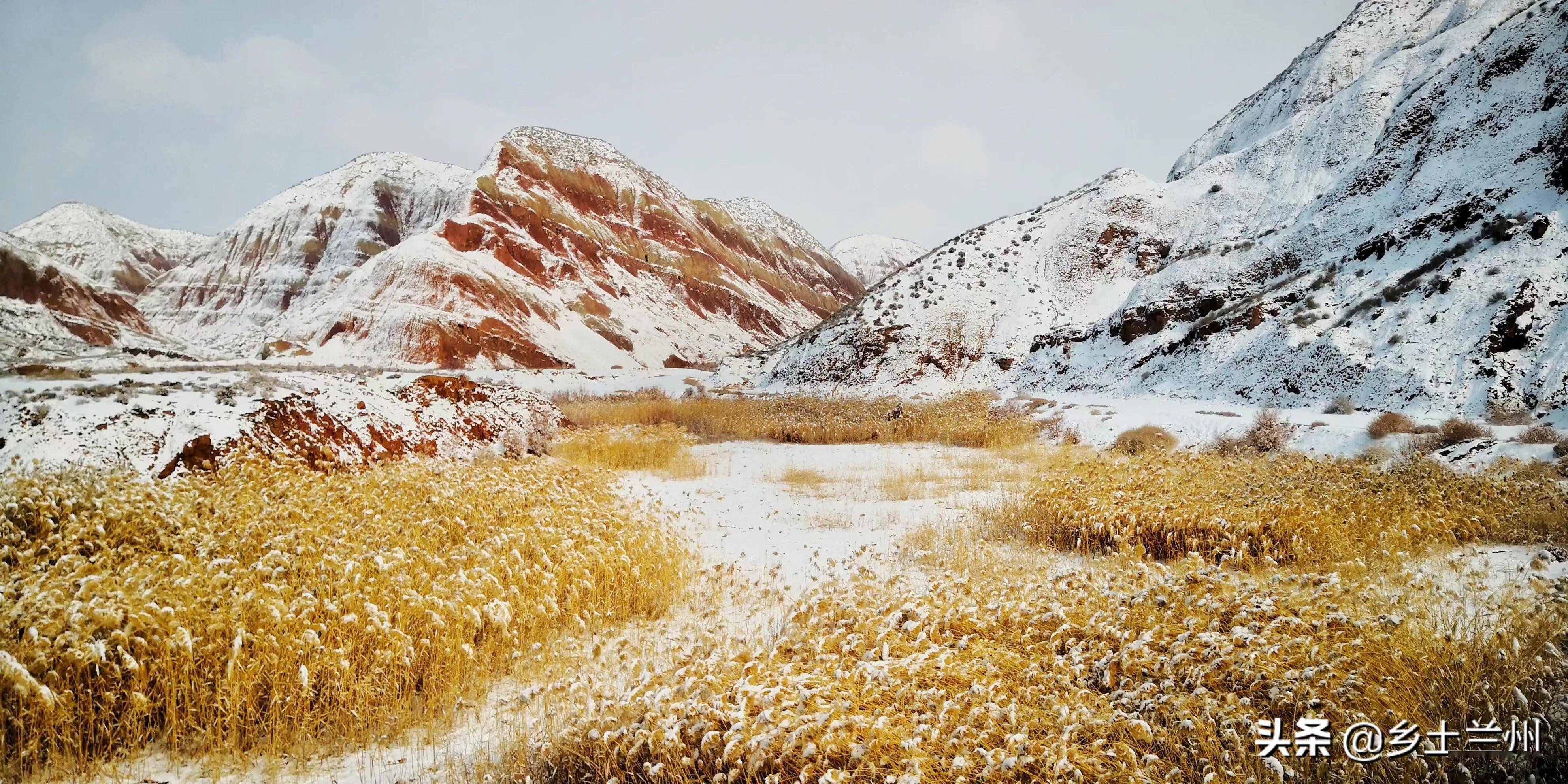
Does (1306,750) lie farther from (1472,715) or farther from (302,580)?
(302,580)

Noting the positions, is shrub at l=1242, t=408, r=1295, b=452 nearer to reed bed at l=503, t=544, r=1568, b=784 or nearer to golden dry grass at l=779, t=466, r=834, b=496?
golden dry grass at l=779, t=466, r=834, b=496

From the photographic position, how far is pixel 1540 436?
9.23m

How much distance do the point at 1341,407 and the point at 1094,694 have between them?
58.3ft

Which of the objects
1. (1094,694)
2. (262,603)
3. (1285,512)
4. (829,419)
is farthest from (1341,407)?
(262,603)

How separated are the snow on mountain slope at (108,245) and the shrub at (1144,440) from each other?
380 feet

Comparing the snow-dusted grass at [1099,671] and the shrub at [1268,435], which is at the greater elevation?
the shrub at [1268,435]

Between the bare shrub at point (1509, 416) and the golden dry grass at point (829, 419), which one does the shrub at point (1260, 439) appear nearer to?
the bare shrub at point (1509, 416)

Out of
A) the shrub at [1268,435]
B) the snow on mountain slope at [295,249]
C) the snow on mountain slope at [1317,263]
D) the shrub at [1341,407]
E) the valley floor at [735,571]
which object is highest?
the snow on mountain slope at [295,249]

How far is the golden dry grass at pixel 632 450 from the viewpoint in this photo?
1318 cm

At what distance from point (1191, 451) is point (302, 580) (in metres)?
12.4

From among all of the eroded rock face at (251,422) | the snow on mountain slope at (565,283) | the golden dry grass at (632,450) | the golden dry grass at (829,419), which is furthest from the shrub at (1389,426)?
the snow on mountain slope at (565,283)

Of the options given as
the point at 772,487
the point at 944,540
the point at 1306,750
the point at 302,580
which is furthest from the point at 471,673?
the point at 772,487

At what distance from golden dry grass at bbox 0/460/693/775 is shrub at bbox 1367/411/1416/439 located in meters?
12.4

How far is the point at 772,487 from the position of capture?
11875 mm
